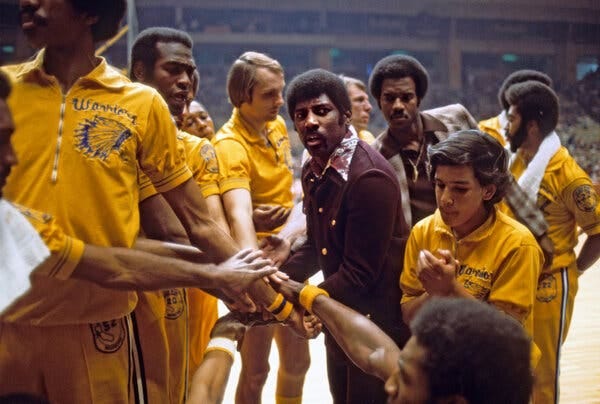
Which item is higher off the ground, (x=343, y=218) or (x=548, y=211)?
(x=343, y=218)

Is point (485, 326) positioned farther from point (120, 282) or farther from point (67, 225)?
point (67, 225)

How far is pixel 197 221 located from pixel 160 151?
280mm

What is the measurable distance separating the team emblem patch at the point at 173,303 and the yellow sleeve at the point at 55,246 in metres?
0.75

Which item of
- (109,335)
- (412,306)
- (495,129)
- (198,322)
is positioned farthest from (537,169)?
(109,335)

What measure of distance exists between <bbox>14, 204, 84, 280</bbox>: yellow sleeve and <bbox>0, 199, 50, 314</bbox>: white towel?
0.44 feet

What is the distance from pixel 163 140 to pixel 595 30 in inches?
895

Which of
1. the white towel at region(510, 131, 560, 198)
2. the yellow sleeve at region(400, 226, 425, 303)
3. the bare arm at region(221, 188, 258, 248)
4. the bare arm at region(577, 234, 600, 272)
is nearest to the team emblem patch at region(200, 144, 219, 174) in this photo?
the bare arm at region(221, 188, 258, 248)

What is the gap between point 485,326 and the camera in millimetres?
1466

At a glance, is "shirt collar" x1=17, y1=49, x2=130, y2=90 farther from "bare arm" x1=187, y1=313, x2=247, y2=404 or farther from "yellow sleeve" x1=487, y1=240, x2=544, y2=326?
"yellow sleeve" x1=487, y1=240, x2=544, y2=326

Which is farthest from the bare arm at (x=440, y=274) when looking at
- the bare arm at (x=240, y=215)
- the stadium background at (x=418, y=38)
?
the stadium background at (x=418, y=38)

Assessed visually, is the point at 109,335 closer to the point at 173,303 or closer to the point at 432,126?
the point at 173,303

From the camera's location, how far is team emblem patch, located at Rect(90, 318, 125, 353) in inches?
74.2

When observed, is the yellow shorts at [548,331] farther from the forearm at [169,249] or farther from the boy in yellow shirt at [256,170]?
the forearm at [169,249]

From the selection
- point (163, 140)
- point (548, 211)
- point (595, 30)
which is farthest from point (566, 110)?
point (163, 140)
